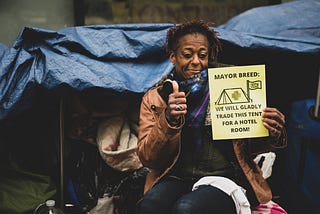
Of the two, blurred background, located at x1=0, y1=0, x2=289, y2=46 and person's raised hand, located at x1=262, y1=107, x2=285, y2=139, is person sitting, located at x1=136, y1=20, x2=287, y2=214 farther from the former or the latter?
blurred background, located at x1=0, y1=0, x2=289, y2=46

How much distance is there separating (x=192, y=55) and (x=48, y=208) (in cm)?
133

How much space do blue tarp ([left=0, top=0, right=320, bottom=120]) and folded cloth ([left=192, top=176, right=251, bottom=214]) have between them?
81 centimetres

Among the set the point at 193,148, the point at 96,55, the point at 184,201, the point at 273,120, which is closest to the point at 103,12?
the point at 96,55

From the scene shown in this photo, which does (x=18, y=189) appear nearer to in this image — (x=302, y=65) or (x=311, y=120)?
(x=311, y=120)

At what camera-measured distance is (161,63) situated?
2734 millimetres

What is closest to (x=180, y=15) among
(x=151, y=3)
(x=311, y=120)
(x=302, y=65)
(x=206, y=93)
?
(x=151, y=3)

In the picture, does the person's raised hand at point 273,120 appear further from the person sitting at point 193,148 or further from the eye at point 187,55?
the eye at point 187,55

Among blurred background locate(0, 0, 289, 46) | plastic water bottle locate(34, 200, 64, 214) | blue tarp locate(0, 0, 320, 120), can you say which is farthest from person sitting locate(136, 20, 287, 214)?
blurred background locate(0, 0, 289, 46)

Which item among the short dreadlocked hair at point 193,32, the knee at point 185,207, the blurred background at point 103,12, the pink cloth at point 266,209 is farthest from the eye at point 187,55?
the blurred background at point 103,12

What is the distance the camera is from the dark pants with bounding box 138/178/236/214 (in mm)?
1839

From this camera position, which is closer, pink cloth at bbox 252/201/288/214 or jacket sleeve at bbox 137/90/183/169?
jacket sleeve at bbox 137/90/183/169

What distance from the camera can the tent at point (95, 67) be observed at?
2471 mm

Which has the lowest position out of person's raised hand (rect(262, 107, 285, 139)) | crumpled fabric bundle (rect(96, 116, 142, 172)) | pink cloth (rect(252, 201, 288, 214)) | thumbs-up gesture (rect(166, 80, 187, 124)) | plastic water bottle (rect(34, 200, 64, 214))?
plastic water bottle (rect(34, 200, 64, 214))

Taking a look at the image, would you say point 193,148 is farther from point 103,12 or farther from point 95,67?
point 103,12
